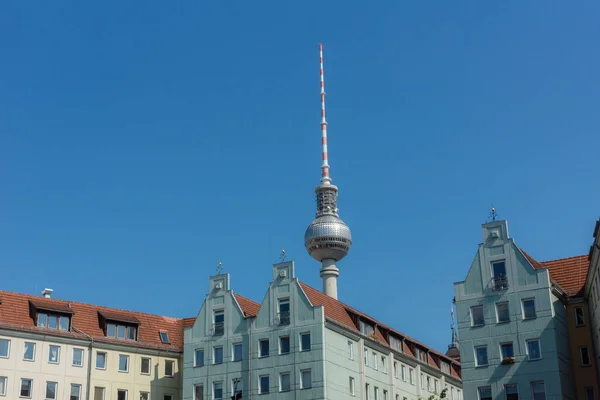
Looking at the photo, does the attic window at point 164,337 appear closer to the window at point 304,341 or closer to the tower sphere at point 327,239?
the window at point 304,341

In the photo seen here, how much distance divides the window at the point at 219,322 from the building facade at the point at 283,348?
0.10 m

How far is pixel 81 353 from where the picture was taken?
98562 millimetres

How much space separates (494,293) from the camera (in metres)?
88.7

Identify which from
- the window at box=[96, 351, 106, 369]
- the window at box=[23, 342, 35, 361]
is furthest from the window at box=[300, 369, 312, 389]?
the window at box=[23, 342, 35, 361]

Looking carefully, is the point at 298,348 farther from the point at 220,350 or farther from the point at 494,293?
the point at 494,293

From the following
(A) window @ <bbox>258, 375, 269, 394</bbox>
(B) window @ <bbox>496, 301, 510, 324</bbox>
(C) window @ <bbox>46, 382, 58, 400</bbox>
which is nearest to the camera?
(B) window @ <bbox>496, 301, 510, 324</bbox>

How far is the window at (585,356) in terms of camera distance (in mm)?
87062

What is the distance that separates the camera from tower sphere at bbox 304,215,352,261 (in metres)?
185

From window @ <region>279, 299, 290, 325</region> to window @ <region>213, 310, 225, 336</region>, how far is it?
6594 millimetres

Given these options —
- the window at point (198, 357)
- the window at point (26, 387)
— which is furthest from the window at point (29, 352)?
the window at point (198, 357)

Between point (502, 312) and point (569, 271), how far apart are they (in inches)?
401

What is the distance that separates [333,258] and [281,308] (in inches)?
3539

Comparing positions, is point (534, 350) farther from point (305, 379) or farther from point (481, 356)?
point (305, 379)

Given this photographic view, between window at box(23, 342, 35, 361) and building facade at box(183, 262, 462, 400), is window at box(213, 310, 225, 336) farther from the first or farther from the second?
window at box(23, 342, 35, 361)
